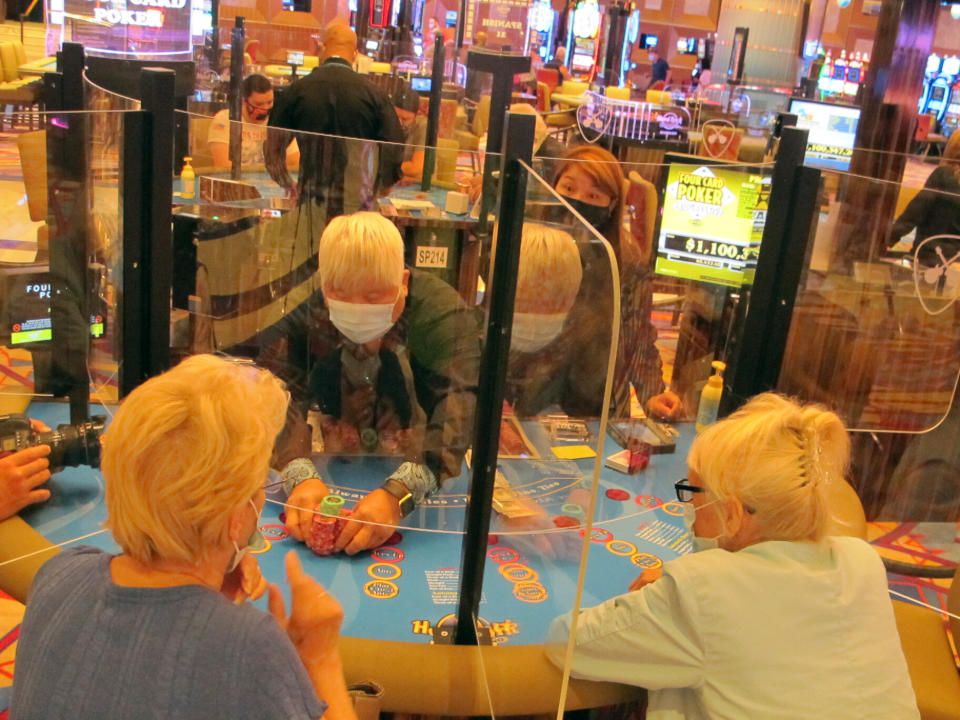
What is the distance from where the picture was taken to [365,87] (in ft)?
14.8

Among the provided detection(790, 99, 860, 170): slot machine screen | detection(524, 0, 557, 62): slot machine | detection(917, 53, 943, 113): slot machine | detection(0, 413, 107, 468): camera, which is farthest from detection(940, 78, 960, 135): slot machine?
detection(0, 413, 107, 468): camera

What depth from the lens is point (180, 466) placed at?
1.31 m

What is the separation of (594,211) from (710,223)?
1.16ft

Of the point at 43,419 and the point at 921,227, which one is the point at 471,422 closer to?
the point at 43,419

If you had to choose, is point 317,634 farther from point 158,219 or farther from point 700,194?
point 700,194

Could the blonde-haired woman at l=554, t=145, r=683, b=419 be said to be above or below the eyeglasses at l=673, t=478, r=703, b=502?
above

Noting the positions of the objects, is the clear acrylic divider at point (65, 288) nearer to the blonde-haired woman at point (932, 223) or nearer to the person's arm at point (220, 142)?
the person's arm at point (220, 142)

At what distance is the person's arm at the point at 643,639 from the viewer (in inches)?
64.4

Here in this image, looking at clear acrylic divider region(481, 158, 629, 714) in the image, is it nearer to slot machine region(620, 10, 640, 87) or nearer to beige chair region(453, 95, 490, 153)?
beige chair region(453, 95, 490, 153)

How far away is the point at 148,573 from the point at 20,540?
90 centimetres

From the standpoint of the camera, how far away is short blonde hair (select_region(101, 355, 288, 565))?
1.30m

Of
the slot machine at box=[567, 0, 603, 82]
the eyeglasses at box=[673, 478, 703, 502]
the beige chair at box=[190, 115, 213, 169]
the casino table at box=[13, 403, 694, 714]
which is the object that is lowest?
the casino table at box=[13, 403, 694, 714]

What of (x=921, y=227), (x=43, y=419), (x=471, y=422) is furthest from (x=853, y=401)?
(x=43, y=419)

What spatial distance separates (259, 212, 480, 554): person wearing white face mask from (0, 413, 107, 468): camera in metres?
0.49
